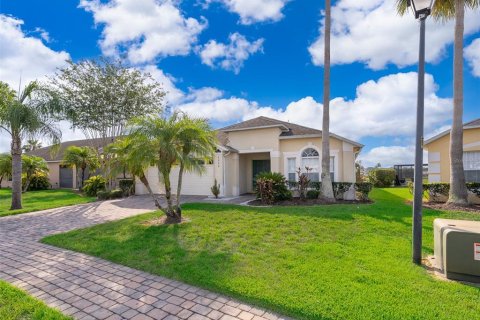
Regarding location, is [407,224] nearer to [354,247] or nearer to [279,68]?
[354,247]

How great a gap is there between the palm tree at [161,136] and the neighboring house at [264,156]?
7774 millimetres

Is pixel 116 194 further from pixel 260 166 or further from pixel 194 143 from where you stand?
pixel 194 143

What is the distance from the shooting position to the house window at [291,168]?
16.7m

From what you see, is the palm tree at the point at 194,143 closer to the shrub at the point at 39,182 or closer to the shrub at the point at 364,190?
the shrub at the point at 364,190

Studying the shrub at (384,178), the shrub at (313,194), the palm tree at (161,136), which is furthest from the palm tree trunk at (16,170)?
the shrub at (384,178)

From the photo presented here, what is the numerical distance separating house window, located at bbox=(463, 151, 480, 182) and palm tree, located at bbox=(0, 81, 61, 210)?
21.9 metres

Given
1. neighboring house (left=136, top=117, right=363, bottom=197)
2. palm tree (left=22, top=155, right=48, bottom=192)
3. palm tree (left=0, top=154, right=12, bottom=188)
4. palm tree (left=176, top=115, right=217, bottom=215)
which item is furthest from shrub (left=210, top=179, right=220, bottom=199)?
palm tree (left=0, top=154, right=12, bottom=188)

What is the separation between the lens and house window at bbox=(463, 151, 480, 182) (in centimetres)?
1320

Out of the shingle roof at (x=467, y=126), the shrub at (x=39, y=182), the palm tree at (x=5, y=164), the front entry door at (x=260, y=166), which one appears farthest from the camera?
the shrub at (x=39, y=182)

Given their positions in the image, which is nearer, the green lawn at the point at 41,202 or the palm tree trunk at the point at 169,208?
the palm tree trunk at the point at 169,208

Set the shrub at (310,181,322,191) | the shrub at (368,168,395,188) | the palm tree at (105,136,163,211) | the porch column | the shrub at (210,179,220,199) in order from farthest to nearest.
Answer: the shrub at (368,168,395,188) < the porch column < the shrub at (210,179,220,199) < the shrub at (310,181,322,191) < the palm tree at (105,136,163,211)

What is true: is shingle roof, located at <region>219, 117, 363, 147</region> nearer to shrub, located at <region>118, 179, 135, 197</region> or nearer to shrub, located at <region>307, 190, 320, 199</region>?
shrub, located at <region>307, 190, 320, 199</region>

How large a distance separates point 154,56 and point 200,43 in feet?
8.93

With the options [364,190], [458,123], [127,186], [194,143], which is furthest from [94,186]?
[458,123]
